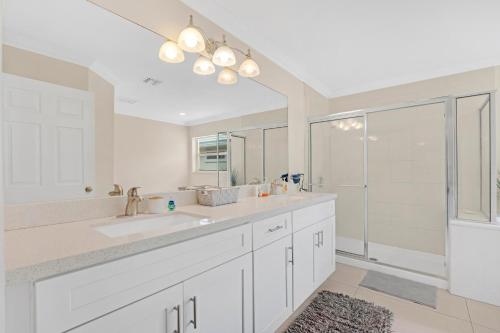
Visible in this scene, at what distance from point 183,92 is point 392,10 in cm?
168

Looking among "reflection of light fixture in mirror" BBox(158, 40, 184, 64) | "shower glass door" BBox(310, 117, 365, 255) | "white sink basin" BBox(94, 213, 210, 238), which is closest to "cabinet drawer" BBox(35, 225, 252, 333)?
"white sink basin" BBox(94, 213, 210, 238)

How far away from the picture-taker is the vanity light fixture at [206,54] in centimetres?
157

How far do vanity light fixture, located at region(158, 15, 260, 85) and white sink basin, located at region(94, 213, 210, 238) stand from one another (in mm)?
980

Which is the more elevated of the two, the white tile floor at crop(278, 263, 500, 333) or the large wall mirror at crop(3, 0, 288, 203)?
the large wall mirror at crop(3, 0, 288, 203)

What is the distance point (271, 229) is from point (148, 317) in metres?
0.85

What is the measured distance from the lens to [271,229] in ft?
5.15

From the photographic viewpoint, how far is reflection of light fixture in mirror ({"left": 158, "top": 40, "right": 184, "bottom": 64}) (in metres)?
1.54

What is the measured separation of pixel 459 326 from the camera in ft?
5.89

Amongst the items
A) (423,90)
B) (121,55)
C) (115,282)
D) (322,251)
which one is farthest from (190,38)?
(423,90)

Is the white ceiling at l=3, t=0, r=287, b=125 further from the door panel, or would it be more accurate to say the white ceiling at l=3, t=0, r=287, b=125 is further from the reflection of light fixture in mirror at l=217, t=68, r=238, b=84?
the door panel

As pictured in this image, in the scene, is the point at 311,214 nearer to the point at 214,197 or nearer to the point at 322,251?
the point at 322,251

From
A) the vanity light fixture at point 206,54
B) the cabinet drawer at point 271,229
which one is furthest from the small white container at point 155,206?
the vanity light fixture at point 206,54

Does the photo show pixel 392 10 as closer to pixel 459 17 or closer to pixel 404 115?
pixel 459 17

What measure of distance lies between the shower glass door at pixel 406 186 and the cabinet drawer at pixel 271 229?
1.77 m
